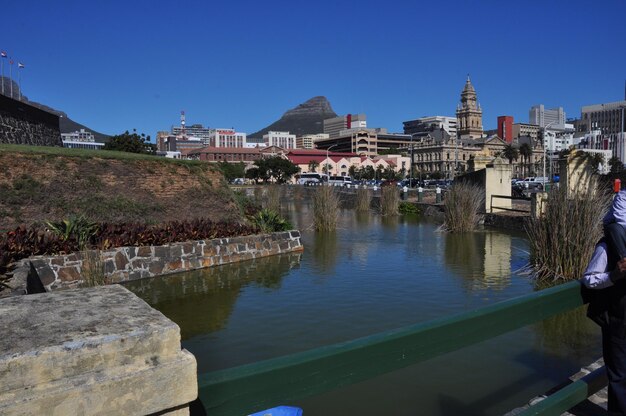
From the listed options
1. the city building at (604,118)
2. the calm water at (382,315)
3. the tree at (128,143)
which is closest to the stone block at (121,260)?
the calm water at (382,315)

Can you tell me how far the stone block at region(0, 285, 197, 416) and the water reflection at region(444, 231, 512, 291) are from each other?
786cm

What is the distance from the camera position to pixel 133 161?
15.5m

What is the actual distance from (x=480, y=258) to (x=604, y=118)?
136471 millimetres

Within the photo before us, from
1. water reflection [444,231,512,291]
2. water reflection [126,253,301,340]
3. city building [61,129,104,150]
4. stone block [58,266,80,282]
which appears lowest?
water reflection [126,253,301,340]

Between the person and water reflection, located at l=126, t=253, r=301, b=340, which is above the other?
the person

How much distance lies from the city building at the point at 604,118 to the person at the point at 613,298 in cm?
13570

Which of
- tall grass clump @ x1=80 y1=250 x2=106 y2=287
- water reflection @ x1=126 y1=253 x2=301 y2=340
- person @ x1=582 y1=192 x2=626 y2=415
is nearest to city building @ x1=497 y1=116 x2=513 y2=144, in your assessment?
water reflection @ x1=126 y1=253 x2=301 y2=340

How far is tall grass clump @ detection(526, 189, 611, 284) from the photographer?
787 cm

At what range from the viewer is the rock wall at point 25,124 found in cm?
2248

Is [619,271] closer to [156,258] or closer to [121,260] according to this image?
[121,260]

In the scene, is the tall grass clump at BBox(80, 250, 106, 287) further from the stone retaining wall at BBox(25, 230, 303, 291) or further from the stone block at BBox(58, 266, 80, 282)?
the stone block at BBox(58, 266, 80, 282)

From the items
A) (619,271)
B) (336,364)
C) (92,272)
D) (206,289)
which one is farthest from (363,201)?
(336,364)

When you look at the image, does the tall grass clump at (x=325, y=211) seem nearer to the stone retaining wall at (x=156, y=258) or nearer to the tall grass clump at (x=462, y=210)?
the tall grass clump at (x=462, y=210)

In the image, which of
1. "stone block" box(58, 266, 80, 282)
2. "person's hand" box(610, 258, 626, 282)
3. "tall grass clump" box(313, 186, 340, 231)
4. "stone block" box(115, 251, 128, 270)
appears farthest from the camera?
"tall grass clump" box(313, 186, 340, 231)
